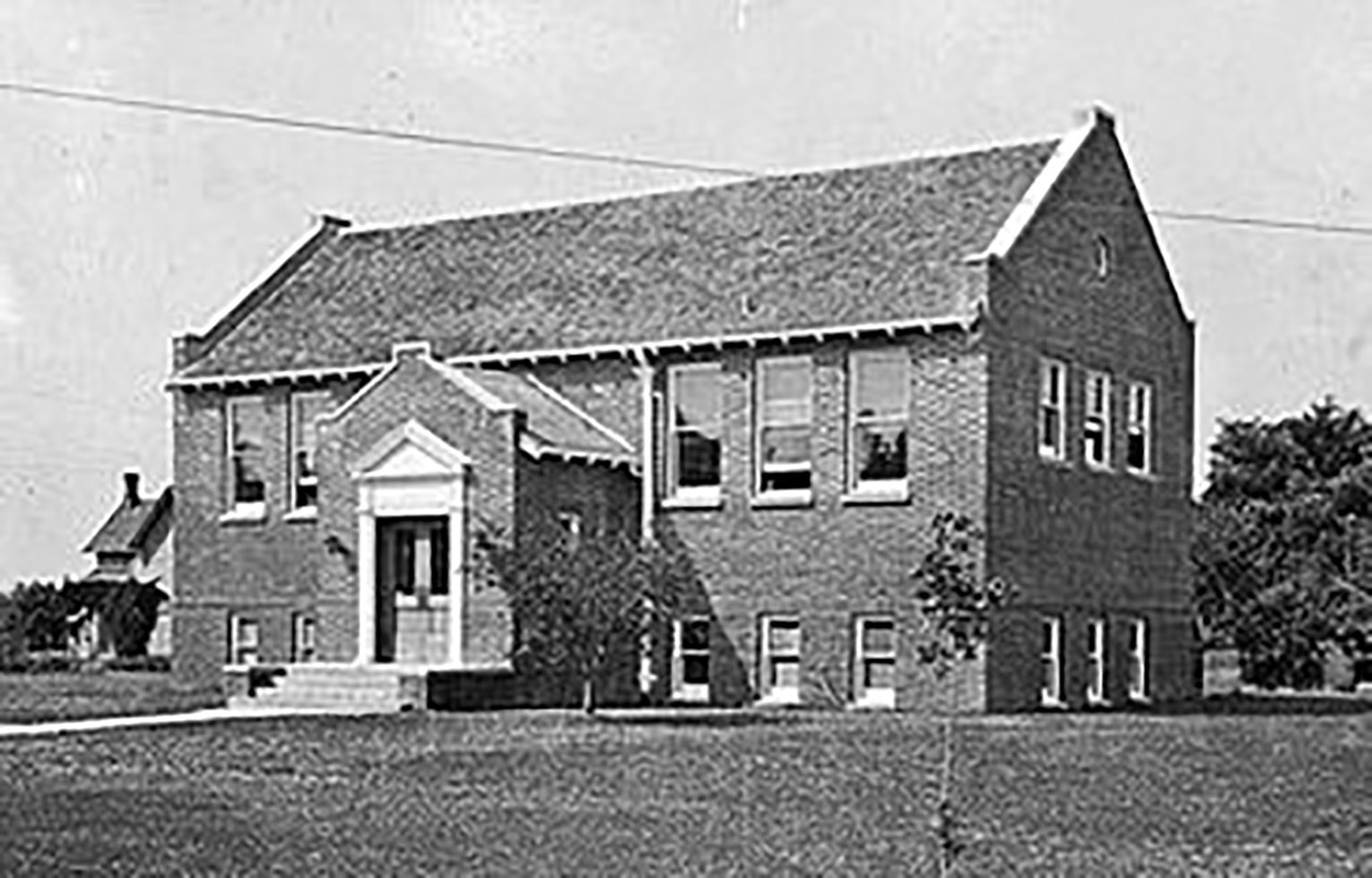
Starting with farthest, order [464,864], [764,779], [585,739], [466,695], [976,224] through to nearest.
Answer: [976,224] < [466,695] < [585,739] < [764,779] < [464,864]

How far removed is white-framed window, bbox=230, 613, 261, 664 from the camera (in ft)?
156

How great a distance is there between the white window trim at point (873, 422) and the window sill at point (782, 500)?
752 millimetres

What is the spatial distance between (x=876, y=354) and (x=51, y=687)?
55.0 ft

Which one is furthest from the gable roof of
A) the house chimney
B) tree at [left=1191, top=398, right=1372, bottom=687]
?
tree at [left=1191, top=398, right=1372, bottom=687]

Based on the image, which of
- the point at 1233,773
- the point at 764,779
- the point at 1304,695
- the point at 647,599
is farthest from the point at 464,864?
the point at 1304,695

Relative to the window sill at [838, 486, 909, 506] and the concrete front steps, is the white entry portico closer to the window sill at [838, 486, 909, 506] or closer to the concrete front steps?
the concrete front steps

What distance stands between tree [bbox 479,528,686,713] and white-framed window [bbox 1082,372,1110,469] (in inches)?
340

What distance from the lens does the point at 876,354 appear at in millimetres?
39750

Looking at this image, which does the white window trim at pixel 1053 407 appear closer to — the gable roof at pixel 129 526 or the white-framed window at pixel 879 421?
the white-framed window at pixel 879 421

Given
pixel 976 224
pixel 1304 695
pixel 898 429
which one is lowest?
pixel 1304 695

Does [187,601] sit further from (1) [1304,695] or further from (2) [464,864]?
(2) [464,864]

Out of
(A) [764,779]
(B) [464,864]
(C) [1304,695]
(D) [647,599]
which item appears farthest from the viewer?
(C) [1304,695]

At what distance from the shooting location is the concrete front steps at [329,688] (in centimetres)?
3766

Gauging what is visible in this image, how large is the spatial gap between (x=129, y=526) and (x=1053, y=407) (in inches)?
2347
